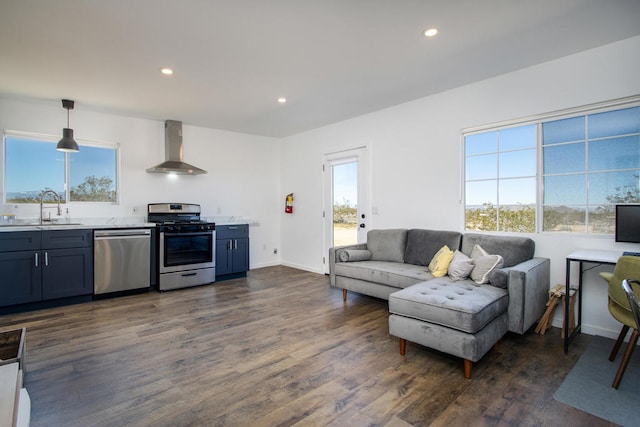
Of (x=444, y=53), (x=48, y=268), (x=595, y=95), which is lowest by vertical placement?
(x=48, y=268)

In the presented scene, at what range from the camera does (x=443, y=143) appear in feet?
13.0

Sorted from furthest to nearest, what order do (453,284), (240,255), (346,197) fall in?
(240,255) → (346,197) → (453,284)

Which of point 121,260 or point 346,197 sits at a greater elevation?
point 346,197

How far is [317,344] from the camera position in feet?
9.18

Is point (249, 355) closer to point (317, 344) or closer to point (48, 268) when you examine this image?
point (317, 344)

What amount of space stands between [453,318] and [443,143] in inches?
96.0

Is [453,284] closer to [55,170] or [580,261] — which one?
[580,261]

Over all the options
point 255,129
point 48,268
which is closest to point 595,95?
point 255,129

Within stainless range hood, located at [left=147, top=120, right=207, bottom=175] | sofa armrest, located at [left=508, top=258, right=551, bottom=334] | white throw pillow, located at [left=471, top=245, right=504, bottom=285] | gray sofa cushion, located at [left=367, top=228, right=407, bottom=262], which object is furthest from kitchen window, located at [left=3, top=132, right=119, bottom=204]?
sofa armrest, located at [left=508, top=258, right=551, bottom=334]

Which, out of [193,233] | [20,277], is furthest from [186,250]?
[20,277]

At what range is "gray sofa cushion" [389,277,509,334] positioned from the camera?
2263mm

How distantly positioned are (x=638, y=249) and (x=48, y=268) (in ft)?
20.3

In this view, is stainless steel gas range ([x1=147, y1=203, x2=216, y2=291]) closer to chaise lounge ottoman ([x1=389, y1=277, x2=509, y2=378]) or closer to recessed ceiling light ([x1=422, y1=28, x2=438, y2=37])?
chaise lounge ottoman ([x1=389, y1=277, x2=509, y2=378])

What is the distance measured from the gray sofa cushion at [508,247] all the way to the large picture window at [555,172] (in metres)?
0.28
